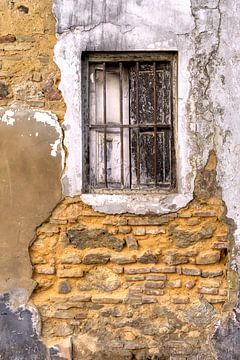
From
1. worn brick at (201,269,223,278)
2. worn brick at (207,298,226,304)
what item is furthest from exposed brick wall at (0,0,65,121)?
worn brick at (207,298,226,304)

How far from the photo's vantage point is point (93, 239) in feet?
15.9

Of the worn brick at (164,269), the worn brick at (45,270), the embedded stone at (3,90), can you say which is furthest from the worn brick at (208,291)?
the embedded stone at (3,90)

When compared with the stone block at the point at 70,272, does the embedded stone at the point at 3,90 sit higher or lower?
higher

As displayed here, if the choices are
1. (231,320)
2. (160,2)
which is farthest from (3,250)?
(160,2)

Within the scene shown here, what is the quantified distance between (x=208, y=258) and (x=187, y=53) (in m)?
1.61

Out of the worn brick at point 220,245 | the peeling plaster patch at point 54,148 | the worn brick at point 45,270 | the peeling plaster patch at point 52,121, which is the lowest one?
the worn brick at point 45,270

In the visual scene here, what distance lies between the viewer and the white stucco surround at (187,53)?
4.77 metres

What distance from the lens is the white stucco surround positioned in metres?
4.77

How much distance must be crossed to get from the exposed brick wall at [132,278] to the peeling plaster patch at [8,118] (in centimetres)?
76

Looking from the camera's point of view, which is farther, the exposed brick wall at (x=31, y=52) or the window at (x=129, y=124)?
the window at (x=129, y=124)

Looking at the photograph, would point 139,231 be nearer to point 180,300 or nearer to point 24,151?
point 180,300

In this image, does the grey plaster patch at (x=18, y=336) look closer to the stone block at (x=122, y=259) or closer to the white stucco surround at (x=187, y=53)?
the stone block at (x=122, y=259)

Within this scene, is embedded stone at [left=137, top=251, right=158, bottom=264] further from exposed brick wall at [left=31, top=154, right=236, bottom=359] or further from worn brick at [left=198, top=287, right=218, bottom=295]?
worn brick at [left=198, top=287, right=218, bottom=295]

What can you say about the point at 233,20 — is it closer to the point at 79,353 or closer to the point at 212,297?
the point at 212,297
